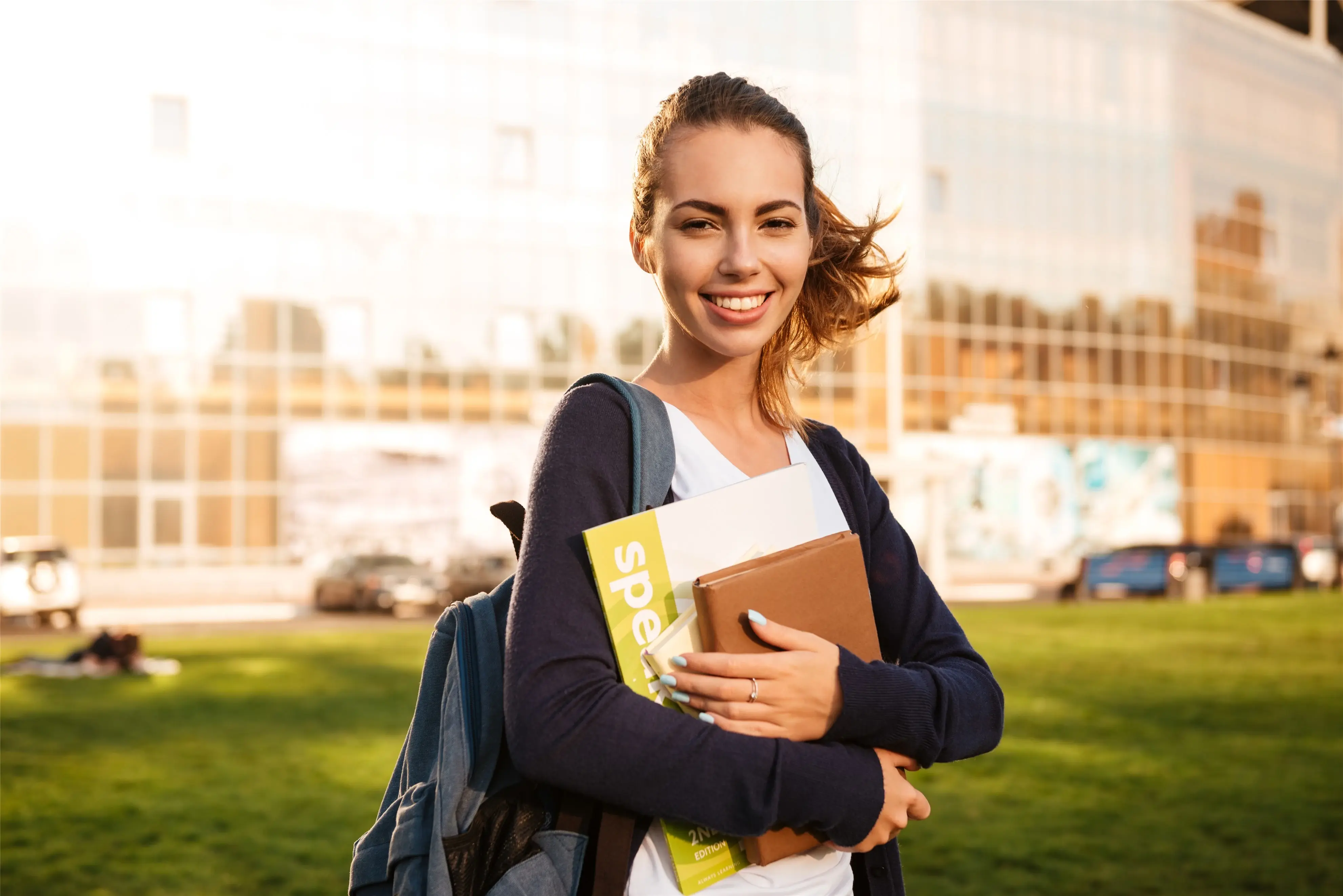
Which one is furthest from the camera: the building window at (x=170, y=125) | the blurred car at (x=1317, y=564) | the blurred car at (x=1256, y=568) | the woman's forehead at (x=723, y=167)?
the building window at (x=170, y=125)

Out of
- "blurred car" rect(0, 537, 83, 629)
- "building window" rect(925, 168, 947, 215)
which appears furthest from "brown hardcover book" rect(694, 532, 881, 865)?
"building window" rect(925, 168, 947, 215)

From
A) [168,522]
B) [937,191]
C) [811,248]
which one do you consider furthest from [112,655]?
[937,191]

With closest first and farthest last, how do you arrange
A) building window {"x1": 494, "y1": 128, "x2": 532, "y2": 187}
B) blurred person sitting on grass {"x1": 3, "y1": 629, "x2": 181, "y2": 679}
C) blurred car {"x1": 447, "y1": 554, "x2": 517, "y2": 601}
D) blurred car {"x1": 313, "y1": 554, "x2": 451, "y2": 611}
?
blurred person sitting on grass {"x1": 3, "y1": 629, "x2": 181, "y2": 679}, blurred car {"x1": 313, "y1": 554, "x2": 451, "y2": 611}, blurred car {"x1": 447, "y1": 554, "x2": 517, "y2": 601}, building window {"x1": 494, "y1": 128, "x2": 532, "y2": 187}

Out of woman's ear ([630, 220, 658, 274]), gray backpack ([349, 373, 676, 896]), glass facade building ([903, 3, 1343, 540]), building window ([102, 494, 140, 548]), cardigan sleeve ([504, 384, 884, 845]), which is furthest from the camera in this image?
glass facade building ([903, 3, 1343, 540])

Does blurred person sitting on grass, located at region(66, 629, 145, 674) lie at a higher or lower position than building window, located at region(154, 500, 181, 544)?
lower

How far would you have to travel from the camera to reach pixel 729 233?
1.79 m

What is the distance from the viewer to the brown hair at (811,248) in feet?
5.90

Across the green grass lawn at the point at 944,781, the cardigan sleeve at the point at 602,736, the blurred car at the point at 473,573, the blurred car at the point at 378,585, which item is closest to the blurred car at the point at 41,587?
the blurred car at the point at 378,585

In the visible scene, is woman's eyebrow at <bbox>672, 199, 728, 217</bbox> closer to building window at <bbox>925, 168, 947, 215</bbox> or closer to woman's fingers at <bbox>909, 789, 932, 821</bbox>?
woman's fingers at <bbox>909, 789, 932, 821</bbox>

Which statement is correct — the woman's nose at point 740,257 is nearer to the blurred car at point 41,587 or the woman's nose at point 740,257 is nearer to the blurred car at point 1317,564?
the blurred car at point 41,587

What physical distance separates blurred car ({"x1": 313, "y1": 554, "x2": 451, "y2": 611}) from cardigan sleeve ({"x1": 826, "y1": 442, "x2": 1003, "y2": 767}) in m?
23.0

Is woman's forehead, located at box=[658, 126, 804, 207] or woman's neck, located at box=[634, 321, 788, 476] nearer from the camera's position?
woman's forehead, located at box=[658, 126, 804, 207]

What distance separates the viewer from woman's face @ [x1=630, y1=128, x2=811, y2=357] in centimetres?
177

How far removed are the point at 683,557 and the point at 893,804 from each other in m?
0.44
